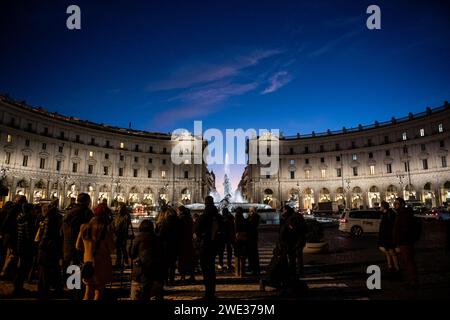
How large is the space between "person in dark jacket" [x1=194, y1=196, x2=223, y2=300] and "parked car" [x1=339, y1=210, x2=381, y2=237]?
15999mm

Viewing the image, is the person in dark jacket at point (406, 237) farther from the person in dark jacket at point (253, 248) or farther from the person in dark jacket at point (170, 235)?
the person in dark jacket at point (170, 235)

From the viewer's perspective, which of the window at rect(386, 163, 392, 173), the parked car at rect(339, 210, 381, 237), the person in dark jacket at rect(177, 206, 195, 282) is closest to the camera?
the person in dark jacket at rect(177, 206, 195, 282)

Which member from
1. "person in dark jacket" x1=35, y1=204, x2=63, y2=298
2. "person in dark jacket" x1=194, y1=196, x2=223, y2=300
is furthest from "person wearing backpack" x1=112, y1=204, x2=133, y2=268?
"person in dark jacket" x1=194, y1=196, x2=223, y2=300

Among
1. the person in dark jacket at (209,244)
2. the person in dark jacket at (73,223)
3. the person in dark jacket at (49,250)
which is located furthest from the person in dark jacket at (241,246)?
the person in dark jacket at (49,250)

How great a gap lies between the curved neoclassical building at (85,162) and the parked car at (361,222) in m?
43.9

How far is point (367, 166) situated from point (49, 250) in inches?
2619

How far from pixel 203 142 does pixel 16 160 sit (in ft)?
136

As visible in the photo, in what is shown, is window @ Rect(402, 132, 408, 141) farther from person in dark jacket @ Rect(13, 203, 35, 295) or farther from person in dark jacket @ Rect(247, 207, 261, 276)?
person in dark jacket @ Rect(13, 203, 35, 295)

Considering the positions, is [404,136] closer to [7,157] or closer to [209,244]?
[209,244]

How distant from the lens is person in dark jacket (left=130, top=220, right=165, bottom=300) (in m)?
5.32

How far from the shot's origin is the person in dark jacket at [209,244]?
6.15 metres

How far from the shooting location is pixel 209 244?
630cm

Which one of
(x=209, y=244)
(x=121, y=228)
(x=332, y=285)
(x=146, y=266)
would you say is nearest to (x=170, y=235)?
(x=209, y=244)
